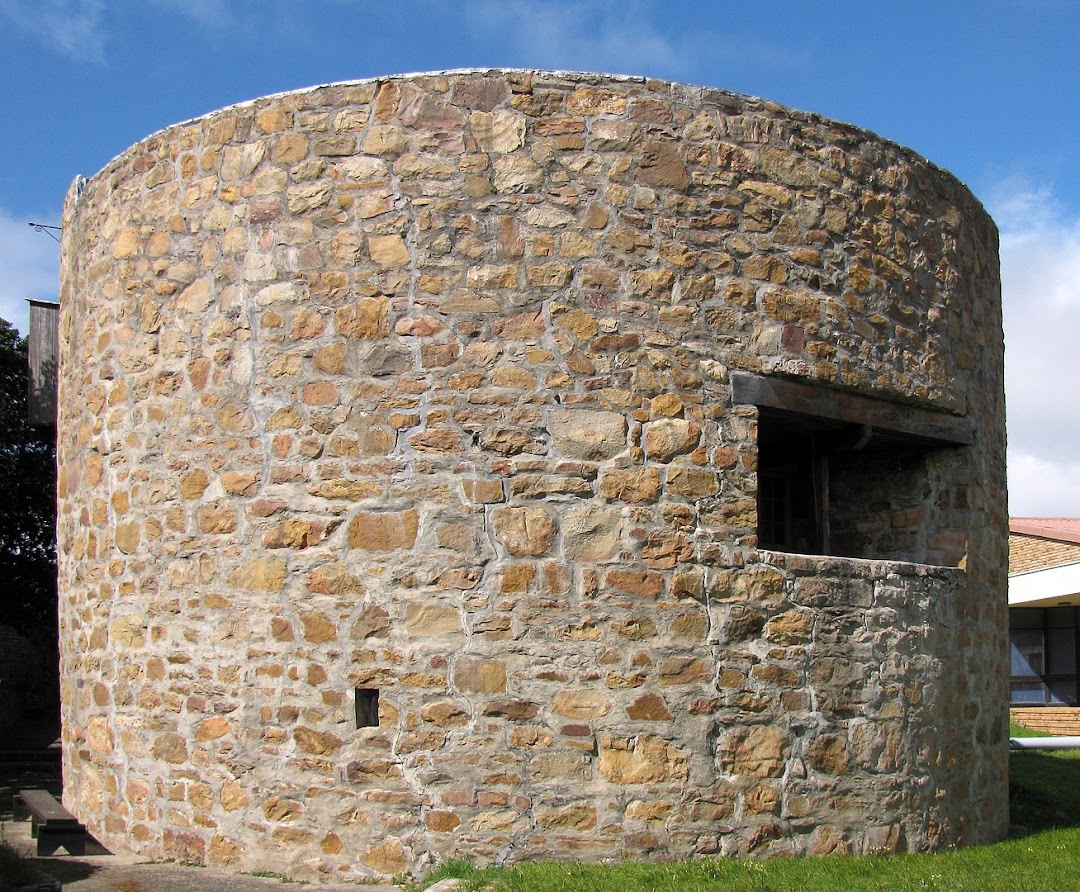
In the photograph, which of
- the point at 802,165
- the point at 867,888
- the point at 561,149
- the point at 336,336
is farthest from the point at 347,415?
the point at 867,888

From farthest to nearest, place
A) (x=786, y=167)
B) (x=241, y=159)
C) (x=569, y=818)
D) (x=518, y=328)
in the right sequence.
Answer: (x=786, y=167) → (x=241, y=159) → (x=518, y=328) → (x=569, y=818)

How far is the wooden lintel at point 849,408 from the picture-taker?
668 cm

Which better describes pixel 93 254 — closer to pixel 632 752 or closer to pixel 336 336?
pixel 336 336

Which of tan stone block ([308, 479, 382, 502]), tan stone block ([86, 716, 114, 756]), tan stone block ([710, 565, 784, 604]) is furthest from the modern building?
tan stone block ([86, 716, 114, 756])

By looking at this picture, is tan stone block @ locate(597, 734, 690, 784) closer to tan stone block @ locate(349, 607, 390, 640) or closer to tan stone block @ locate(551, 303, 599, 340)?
tan stone block @ locate(349, 607, 390, 640)

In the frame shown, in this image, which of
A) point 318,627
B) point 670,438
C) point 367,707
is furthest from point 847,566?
point 318,627

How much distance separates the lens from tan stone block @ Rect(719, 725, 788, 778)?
6.25m

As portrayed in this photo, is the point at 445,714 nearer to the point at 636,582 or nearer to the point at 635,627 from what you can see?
the point at 635,627

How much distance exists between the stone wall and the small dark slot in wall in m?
0.06

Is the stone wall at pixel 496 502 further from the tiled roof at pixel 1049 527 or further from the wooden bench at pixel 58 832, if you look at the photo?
the tiled roof at pixel 1049 527

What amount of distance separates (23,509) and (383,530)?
37.8 ft

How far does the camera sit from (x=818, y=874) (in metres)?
5.85

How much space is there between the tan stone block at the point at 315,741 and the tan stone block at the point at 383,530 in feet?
3.21

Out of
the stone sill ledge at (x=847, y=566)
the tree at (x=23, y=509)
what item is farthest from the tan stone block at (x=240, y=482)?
the tree at (x=23, y=509)
